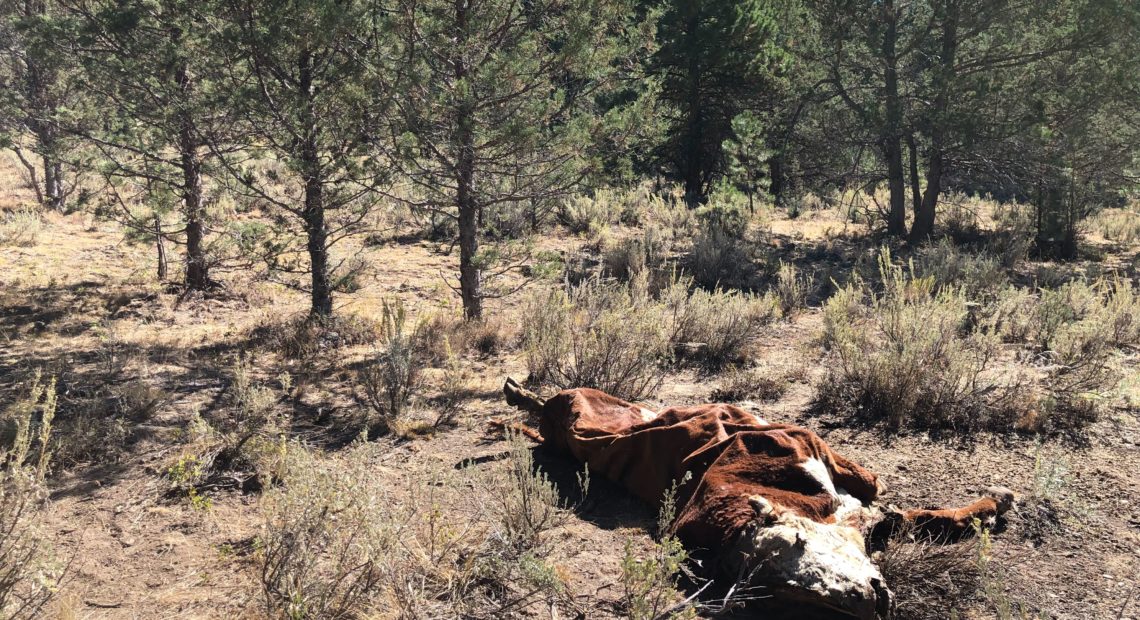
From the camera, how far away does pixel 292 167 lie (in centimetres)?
679

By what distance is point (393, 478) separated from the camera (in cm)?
456

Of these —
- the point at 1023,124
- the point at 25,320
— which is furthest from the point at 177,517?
the point at 1023,124

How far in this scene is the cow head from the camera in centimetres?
288

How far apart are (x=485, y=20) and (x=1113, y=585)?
6.52 meters

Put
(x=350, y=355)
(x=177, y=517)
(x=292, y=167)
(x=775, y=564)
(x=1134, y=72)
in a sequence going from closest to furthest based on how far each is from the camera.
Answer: (x=775, y=564) → (x=177, y=517) → (x=292, y=167) → (x=350, y=355) → (x=1134, y=72)

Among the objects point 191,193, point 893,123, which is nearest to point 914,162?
point 893,123

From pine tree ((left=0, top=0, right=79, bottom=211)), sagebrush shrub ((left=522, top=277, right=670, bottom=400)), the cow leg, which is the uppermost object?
pine tree ((left=0, top=0, right=79, bottom=211))

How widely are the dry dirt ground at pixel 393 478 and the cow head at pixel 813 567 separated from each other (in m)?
0.53

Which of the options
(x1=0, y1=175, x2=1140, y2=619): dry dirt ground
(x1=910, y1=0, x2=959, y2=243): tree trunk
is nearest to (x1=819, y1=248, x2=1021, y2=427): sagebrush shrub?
(x1=0, y1=175, x2=1140, y2=619): dry dirt ground

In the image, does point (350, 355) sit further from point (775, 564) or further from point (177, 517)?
point (775, 564)

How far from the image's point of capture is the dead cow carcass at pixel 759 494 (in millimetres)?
2977

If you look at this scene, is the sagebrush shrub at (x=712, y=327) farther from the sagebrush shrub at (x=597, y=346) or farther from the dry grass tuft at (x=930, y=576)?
the dry grass tuft at (x=930, y=576)

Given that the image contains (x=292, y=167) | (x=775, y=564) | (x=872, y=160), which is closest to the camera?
(x=775, y=564)

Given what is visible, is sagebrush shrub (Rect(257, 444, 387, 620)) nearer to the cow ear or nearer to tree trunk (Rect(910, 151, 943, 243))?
the cow ear
